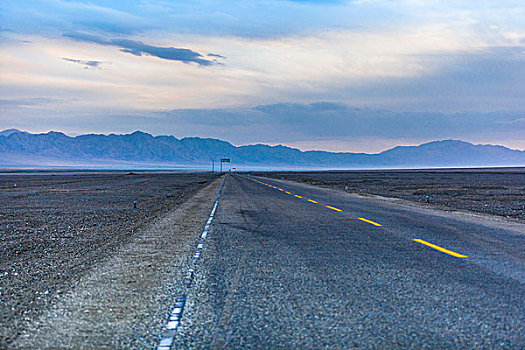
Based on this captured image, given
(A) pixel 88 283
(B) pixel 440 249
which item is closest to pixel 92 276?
(A) pixel 88 283

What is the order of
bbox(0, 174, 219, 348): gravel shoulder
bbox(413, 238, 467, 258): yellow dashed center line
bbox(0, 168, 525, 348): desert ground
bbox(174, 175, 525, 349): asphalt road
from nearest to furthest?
bbox(174, 175, 525, 349): asphalt road < bbox(0, 174, 219, 348): gravel shoulder < bbox(0, 168, 525, 348): desert ground < bbox(413, 238, 467, 258): yellow dashed center line

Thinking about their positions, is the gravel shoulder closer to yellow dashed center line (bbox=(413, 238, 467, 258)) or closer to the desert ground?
the desert ground

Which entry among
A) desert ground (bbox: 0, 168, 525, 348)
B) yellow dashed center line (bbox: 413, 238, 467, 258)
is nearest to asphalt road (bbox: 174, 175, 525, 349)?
yellow dashed center line (bbox: 413, 238, 467, 258)

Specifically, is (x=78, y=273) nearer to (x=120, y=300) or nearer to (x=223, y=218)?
(x=120, y=300)

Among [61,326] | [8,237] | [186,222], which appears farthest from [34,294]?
[186,222]

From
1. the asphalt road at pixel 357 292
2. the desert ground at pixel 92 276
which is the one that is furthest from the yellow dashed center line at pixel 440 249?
the desert ground at pixel 92 276

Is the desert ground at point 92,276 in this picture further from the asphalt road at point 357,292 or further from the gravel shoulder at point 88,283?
the asphalt road at point 357,292

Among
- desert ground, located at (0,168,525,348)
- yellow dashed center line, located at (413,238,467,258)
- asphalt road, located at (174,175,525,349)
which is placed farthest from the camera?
yellow dashed center line, located at (413,238,467,258)

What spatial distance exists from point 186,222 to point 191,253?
6.45 meters

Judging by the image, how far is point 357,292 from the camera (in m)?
6.26

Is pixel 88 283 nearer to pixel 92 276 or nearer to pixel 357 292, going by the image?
pixel 92 276

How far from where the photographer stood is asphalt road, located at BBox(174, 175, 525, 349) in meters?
4.63

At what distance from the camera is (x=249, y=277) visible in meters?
7.22

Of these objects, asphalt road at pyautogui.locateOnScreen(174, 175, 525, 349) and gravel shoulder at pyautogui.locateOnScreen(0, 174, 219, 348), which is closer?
asphalt road at pyautogui.locateOnScreen(174, 175, 525, 349)
